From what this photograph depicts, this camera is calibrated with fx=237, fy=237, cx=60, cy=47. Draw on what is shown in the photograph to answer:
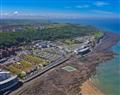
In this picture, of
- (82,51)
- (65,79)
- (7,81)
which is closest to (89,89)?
(65,79)

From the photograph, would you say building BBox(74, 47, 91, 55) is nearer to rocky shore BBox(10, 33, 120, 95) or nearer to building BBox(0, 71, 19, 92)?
rocky shore BBox(10, 33, 120, 95)

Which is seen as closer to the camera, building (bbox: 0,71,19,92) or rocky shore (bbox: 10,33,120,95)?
building (bbox: 0,71,19,92)

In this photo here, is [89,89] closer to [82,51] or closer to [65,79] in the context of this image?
[65,79]

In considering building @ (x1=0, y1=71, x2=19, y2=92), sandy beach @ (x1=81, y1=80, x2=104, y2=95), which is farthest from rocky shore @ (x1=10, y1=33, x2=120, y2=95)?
building @ (x1=0, y1=71, x2=19, y2=92)

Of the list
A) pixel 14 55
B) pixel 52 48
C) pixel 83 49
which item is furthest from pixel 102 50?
pixel 14 55

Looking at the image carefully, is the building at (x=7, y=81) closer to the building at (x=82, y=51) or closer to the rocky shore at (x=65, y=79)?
the rocky shore at (x=65, y=79)
